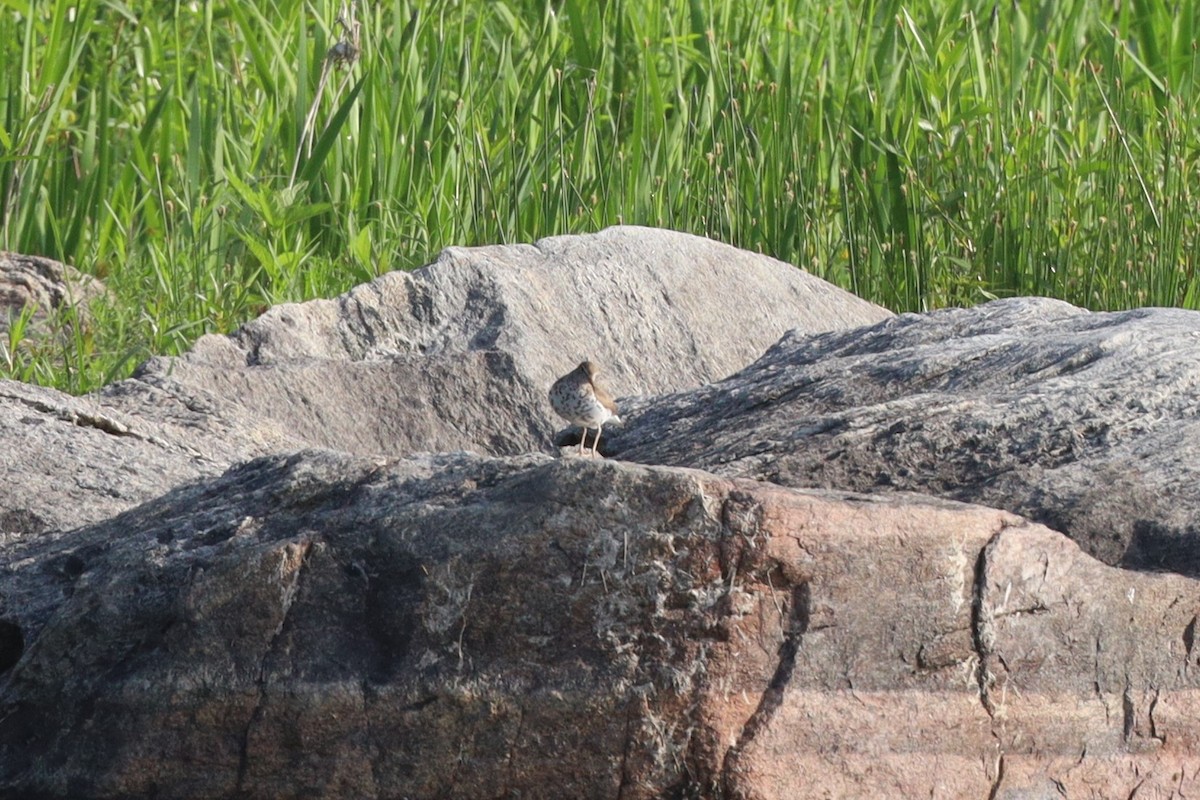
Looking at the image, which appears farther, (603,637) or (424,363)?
(424,363)

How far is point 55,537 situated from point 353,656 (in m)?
1.05

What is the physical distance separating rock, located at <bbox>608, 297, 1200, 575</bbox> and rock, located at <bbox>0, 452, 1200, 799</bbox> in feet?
1.20

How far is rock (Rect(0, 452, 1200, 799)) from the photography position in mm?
2562

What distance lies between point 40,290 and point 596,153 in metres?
2.39

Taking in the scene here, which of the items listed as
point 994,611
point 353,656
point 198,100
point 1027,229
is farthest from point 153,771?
point 1027,229

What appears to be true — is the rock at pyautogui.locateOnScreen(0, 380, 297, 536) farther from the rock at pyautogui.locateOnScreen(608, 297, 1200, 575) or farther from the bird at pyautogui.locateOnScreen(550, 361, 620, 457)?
the rock at pyautogui.locateOnScreen(608, 297, 1200, 575)

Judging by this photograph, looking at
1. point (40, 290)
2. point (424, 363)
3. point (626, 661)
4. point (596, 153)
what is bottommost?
point (626, 661)

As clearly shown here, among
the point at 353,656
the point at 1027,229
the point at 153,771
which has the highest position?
the point at 1027,229

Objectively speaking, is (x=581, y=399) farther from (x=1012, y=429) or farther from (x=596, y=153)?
(x=596, y=153)

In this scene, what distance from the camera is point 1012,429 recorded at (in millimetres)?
3373

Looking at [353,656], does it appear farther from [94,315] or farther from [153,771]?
[94,315]

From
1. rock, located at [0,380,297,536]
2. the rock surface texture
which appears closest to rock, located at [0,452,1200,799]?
the rock surface texture

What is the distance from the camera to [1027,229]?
6.29 m

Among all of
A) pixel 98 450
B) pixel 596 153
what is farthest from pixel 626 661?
pixel 596 153
